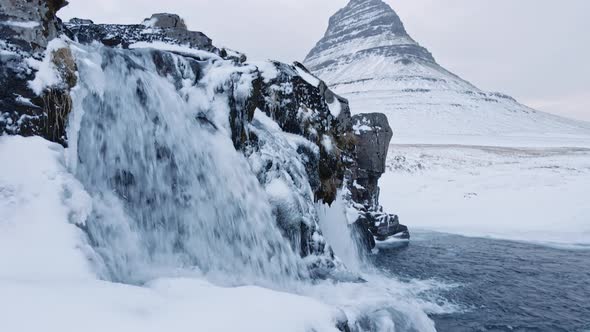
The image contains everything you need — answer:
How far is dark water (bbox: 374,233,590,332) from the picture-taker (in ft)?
29.2

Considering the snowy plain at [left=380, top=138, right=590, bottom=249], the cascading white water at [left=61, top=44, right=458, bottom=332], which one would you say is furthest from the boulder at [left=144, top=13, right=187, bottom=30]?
the snowy plain at [left=380, top=138, right=590, bottom=249]

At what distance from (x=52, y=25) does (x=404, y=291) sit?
1023 centimetres

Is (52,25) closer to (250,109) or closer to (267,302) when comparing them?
(250,109)

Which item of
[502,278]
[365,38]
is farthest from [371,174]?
[365,38]

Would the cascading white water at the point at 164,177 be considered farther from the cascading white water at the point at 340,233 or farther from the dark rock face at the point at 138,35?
the cascading white water at the point at 340,233

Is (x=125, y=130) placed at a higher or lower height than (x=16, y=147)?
higher

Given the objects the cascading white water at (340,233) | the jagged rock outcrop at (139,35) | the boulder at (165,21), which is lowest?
the cascading white water at (340,233)

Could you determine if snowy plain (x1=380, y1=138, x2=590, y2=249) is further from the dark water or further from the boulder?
the boulder

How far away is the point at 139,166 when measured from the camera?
7.46 meters

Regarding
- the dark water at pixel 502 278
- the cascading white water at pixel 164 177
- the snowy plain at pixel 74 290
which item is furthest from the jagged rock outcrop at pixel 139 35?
the dark water at pixel 502 278

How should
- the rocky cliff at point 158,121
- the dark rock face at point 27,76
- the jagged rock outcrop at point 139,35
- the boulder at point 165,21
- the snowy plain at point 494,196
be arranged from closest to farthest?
the dark rock face at point 27,76 < the rocky cliff at point 158,121 < the jagged rock outcrop at point 139,35 < the boulder at point 165,21 < the snowy plain at point 494,196

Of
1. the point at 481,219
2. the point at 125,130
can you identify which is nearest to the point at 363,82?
the point at 481,219

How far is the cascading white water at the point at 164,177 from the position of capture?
21.9ft

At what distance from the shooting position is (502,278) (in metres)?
12.2
